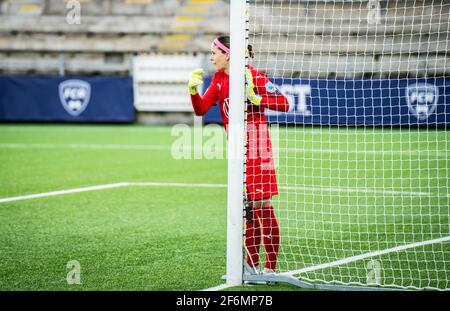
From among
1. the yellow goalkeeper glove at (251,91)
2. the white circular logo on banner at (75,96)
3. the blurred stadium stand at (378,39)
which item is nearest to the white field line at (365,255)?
the yellow goalkeeper glove at (251,91)

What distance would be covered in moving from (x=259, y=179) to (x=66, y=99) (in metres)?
15.9

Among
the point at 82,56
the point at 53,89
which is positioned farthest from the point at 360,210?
the point at 82,56

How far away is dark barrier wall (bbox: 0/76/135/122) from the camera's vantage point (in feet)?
65.5

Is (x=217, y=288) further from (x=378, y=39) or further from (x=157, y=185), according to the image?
(x=378, y=39)

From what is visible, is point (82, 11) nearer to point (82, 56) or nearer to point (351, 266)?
point (82, 56)

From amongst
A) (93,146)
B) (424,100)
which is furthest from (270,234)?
(424,100)

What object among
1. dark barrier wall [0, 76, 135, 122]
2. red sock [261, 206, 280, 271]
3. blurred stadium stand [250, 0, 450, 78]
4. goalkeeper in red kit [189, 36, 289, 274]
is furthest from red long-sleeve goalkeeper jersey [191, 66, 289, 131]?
dark barrier wall [0, 76, 135, 122]

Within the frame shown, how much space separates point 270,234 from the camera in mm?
5266

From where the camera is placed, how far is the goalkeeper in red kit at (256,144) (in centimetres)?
496

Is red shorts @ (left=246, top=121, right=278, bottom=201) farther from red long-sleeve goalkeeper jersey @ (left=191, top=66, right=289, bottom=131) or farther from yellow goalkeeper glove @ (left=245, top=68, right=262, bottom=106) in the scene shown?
yellow goalkeeper glove @ (left=245, top=68, right=262, bottom=106)

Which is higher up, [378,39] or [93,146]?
[378,39]

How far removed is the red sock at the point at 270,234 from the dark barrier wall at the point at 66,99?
50.4ft

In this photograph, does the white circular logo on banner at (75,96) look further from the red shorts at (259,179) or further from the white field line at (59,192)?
the red shorts at (259,179)

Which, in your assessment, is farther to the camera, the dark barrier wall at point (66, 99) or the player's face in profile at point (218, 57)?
the dark barrier wall at point (66, 99)
